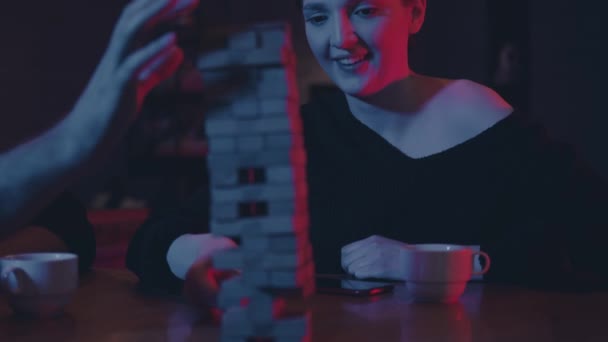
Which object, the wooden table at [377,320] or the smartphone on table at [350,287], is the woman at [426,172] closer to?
the smartphone on table at [350,287]

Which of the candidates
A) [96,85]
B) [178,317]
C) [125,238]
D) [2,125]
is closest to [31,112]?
[2,125]

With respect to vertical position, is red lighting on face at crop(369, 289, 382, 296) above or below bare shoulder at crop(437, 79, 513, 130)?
below

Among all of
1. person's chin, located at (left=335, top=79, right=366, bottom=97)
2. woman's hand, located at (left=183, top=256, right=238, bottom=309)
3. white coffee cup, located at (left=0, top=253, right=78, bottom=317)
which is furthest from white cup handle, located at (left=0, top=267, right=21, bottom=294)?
person's chin, located at (left=335, top=79, right=366, bottom=97)

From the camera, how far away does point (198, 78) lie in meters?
4.18

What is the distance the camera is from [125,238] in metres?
2.70

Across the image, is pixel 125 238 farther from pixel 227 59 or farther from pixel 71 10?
pixel 71 10

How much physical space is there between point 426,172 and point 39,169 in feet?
4.22

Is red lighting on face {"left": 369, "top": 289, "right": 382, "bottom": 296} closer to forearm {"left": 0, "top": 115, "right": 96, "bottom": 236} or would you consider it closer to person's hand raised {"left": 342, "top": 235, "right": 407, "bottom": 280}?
person's hand raised {"left": 342, "top": 235, "right": 407, "bottom": 280}

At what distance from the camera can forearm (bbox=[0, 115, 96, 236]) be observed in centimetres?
66

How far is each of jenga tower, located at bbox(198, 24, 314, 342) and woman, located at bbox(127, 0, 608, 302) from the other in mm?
837

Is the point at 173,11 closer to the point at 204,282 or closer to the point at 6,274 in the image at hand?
the point at 204,282

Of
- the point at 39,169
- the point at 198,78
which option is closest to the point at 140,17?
the point at 39,169

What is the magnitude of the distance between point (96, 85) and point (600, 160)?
4.07 metres

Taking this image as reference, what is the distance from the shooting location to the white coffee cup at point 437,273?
1172mm
